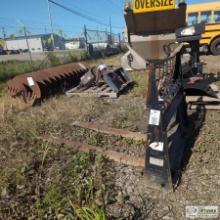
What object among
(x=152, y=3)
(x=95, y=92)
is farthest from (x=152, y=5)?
(x=95, y=92)

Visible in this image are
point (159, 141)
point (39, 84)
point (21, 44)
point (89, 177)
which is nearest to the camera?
point (159, 141)

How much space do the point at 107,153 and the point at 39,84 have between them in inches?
133

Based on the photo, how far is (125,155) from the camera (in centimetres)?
323

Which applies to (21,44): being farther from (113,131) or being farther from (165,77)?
(165,77)

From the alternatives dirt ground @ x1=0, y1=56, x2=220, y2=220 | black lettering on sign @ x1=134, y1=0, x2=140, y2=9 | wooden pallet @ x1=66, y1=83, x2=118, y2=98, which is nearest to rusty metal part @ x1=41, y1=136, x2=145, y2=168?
dirt ground @ x1=0, y1=56, x2=220, y2=220

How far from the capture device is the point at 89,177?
2.75 meters

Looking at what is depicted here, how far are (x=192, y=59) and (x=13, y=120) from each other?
13.4 ft

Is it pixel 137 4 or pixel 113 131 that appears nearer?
pixel 113 131

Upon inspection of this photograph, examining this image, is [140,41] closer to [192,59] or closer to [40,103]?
[192,59]

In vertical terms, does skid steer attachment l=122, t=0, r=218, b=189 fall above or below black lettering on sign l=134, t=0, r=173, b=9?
below

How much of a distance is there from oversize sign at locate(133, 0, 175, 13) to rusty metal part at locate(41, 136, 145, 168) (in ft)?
9.59

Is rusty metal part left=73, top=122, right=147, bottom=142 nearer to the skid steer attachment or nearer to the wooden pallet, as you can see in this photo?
the skid steer attachment

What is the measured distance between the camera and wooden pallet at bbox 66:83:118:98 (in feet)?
20.3

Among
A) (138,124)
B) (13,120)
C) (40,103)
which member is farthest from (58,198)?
(40,103)
